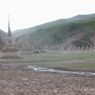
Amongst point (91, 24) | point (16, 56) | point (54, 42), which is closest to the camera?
point (16, 56)

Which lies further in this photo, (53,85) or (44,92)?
(53,85)

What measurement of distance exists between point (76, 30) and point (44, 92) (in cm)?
12290

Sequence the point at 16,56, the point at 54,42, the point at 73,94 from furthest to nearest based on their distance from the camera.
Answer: the point at 54,42, the point at 16,56, the point at 73,94

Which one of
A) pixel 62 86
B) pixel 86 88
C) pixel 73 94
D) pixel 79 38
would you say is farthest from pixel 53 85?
pixel 79 38

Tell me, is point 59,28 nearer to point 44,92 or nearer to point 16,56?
point 16,56

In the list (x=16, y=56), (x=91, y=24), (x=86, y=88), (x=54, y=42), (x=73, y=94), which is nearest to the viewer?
(x=73, y=94)

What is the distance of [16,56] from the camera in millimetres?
68562

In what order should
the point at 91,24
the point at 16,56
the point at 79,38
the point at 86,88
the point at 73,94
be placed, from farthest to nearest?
the point at 91,24, the point at 79,38, the point at 16,56, the point at 86,88, the point at 73,94

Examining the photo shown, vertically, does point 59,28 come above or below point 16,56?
above

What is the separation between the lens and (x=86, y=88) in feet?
75.2

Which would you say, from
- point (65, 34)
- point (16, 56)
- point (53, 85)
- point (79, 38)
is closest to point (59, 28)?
point (65, 34)

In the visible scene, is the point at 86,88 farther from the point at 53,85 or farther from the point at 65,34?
the point at 65,34

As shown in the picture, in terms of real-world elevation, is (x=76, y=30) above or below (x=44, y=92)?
above

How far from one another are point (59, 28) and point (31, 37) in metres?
13.6
